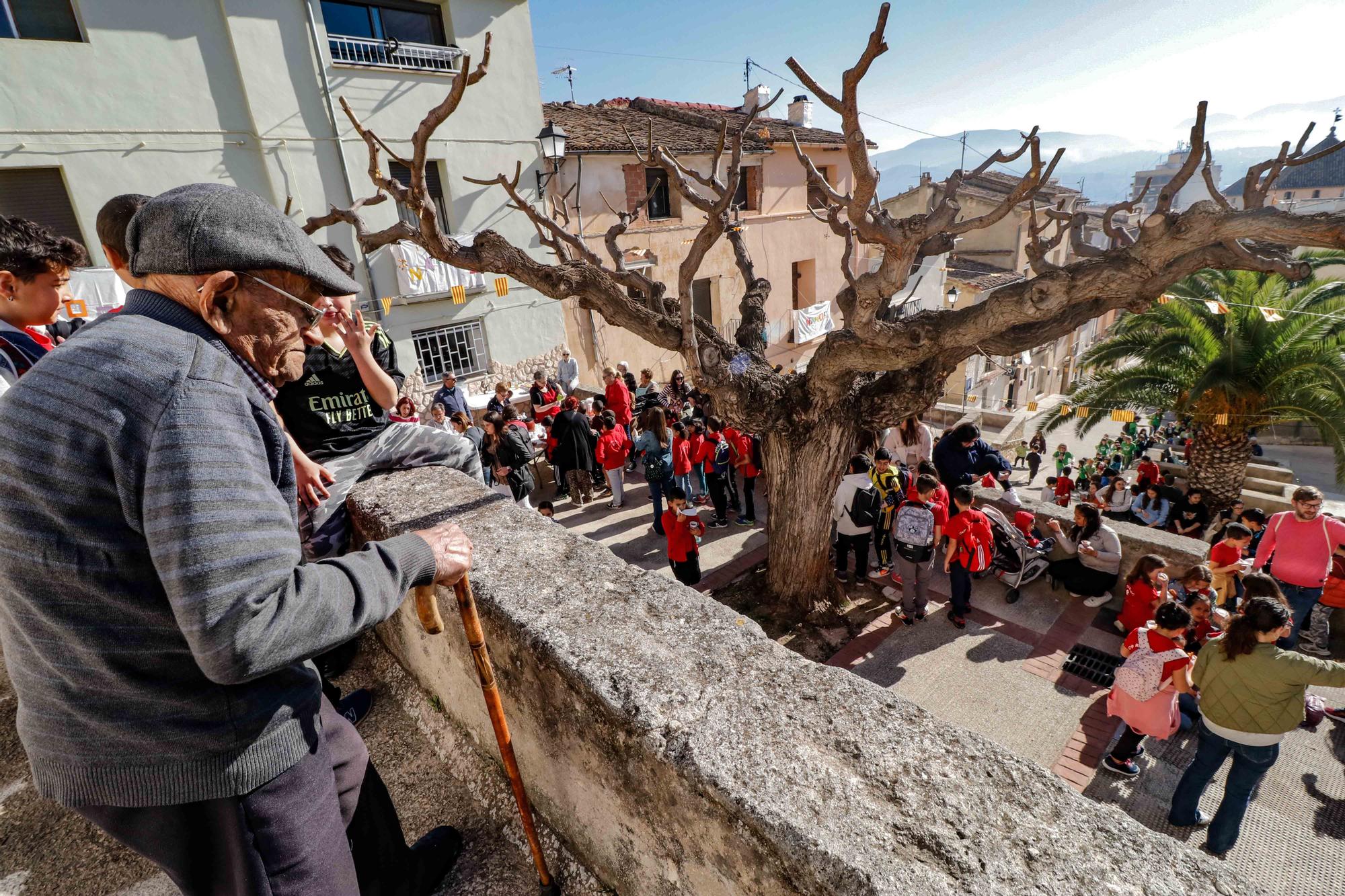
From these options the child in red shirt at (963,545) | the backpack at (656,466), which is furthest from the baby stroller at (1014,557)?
the backpack at (656,466)

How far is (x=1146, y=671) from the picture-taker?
4.23 meters

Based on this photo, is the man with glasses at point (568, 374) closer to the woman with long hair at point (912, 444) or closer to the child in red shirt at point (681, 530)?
the woman with long hair at point (912, 444)

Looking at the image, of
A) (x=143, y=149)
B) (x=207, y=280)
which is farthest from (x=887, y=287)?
(x=143, y=149)

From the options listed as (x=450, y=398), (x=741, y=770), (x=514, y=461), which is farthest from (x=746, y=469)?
(x=741, y=770)

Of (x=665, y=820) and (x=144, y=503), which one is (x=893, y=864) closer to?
(x=665, y=820)

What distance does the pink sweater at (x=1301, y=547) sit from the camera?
5438 millimetres

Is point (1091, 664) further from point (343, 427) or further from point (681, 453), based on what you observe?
point (343, 427)

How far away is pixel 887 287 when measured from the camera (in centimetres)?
489

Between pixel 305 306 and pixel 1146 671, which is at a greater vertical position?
pixel 305 306

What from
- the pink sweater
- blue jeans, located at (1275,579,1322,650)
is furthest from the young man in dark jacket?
blue jeans, located at (1275,579,1322,650)

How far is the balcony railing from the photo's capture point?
12.4 meters

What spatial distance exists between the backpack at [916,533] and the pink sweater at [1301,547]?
278 centimetres

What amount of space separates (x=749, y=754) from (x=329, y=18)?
15571mm

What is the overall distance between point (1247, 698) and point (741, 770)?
3974 millimetres
